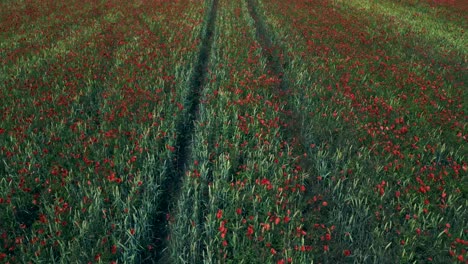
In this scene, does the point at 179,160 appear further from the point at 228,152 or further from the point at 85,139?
the point at 85,139

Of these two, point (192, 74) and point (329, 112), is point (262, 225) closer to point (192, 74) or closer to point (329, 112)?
point (329, 112)

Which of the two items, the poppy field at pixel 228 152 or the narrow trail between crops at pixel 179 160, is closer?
the poppy field at pixel 228 152

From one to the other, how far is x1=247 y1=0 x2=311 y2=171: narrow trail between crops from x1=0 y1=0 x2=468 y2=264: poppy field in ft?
0.18

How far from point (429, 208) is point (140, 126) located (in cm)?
466

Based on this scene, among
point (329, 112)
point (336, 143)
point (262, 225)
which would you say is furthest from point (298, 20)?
point (262, 225)

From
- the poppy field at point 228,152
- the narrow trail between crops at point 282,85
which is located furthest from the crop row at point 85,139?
the narrow trail between crops at point 282,85

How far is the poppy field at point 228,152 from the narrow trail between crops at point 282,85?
0.18 ft

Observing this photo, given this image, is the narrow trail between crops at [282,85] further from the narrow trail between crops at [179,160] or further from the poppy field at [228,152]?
the narrow trail between crops at [179,160]

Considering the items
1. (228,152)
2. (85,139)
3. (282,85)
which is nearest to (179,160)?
(228,152)

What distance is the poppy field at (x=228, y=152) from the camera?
12.5ft

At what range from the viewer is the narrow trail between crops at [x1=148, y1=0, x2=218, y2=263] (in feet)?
13.9

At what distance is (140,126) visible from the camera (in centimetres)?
608

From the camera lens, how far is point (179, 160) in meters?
5.94

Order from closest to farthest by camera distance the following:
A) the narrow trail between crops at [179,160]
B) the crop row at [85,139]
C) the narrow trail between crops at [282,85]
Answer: the crop row at [85,139] < the narrow trail between crops at [179,160] < the narrow trail between crops at [282,85]
